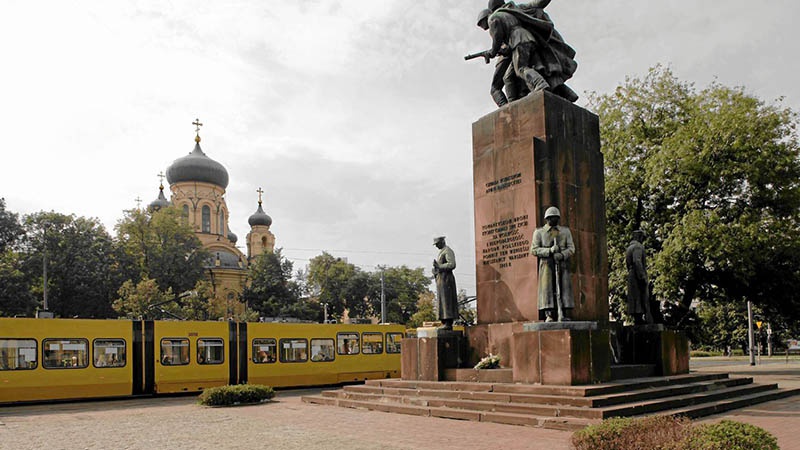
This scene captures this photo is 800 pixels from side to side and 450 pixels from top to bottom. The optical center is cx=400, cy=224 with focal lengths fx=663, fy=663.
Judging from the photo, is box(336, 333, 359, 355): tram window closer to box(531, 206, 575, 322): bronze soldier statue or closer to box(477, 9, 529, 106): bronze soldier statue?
box(477, 9, 529, 106): bronze soldier statue

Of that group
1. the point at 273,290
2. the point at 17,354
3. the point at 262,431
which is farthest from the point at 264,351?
the point at 273,290

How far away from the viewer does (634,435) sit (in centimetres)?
678

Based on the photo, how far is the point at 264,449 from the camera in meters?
9.15

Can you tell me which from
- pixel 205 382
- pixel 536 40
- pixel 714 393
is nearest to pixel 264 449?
pixel 714 393

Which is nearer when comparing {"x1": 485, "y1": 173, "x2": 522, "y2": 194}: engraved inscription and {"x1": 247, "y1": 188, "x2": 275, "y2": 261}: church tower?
{"x1": 485, "y1": 173, "x2": 522, "y2": 194}: engraved inscription

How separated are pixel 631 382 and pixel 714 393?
2.03 m

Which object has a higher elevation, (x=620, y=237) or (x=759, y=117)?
(x=759, y=117)

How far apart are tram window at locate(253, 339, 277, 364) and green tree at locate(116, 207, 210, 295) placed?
3044cm

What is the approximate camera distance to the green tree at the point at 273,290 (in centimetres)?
6531

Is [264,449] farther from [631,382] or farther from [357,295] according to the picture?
[357,295]

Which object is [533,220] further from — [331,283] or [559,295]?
[331,283]

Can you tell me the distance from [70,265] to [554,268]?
42.9 metres

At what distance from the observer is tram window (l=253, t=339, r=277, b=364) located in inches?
889

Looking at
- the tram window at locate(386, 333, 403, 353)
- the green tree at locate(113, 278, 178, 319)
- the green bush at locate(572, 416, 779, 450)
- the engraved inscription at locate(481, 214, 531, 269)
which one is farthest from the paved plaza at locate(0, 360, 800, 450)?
the green tree at locate(113, 278, 178, 319)
